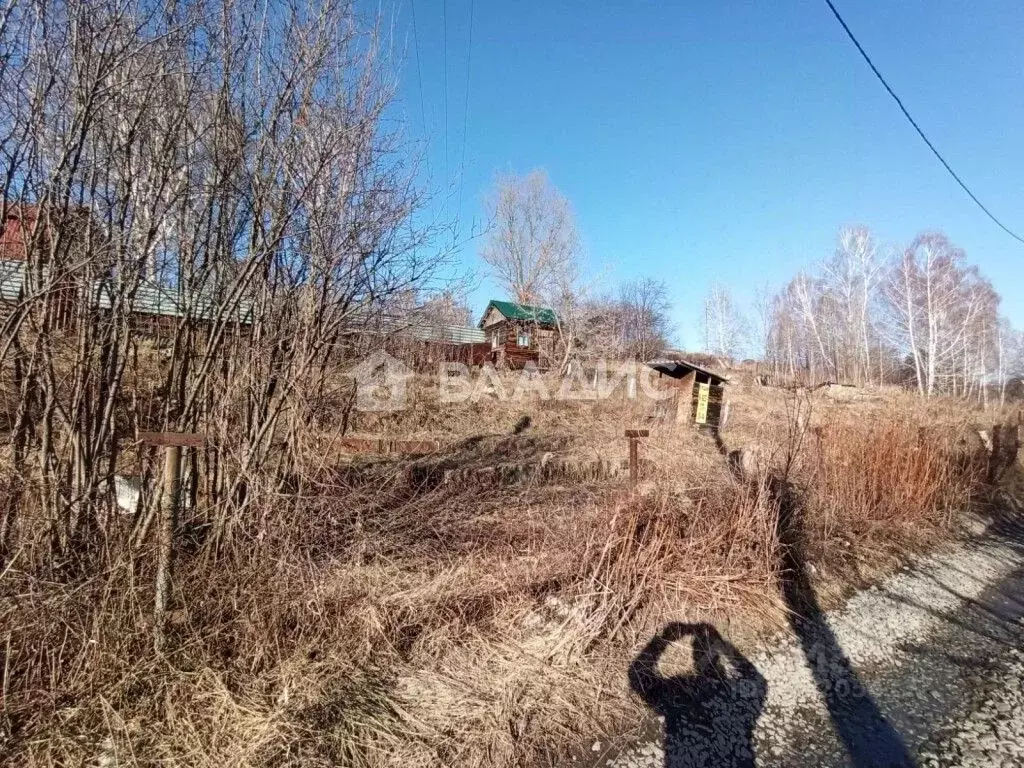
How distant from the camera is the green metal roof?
28281mm

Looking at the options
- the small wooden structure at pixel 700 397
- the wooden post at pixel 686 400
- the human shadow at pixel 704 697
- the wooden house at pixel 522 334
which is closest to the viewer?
the human shadow at pixel 704 697

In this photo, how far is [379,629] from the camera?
2656 millimetres

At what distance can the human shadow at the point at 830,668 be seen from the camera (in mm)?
2457

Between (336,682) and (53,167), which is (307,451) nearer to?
(336,682)

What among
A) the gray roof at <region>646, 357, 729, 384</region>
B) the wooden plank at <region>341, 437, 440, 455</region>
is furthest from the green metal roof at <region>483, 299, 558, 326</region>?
the wooden plank at <region>341, 437, 440, 455</region>

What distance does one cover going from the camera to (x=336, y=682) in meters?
2.32

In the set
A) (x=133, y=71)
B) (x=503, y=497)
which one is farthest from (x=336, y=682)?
(x=503, y=497)

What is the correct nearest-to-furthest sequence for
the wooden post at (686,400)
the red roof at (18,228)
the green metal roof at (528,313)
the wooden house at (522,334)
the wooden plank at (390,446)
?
the red roof at (18,228), the wooden plank at (390,446), the wooden post at (686,400), the wooden house at (522,334), the green metal roof at (528,313)

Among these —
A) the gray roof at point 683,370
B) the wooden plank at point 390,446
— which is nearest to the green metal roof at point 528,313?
the gray roof at point 683,370

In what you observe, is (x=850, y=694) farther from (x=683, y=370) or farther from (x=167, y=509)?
(x=683, y=370)

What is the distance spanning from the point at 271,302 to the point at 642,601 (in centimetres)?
308

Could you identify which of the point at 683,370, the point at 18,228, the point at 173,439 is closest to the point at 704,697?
the point at 173,439

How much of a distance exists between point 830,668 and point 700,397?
10.4 m

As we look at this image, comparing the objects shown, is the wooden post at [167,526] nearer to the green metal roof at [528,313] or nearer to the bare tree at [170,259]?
the bare tree at [170,259]
